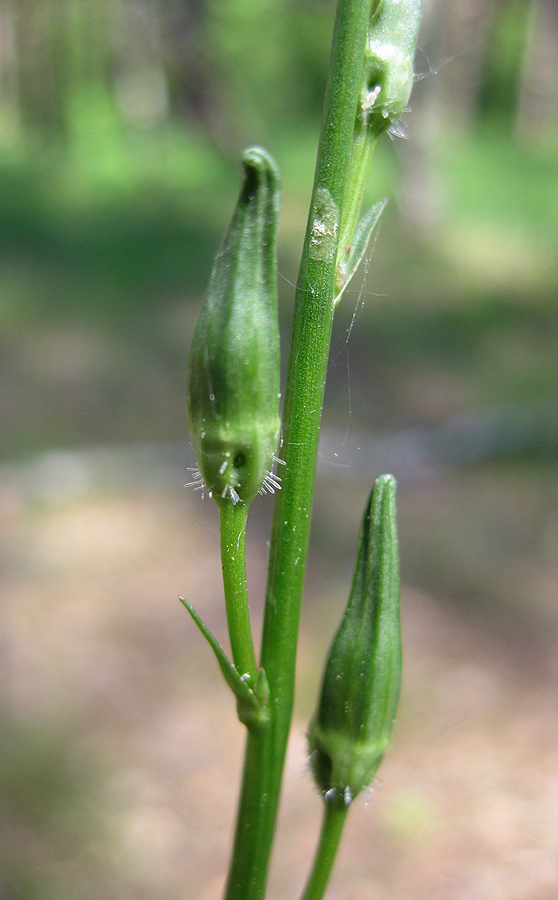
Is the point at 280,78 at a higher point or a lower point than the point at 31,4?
higher

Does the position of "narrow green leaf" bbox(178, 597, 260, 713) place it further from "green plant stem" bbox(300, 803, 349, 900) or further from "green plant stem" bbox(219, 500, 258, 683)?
"green plant stem" bbox(300, 803, 349, 900)

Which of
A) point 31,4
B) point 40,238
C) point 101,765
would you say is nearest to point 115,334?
point 40,238

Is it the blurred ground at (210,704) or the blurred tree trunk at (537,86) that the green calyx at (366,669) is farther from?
the blurred tree trunk at (537,86)

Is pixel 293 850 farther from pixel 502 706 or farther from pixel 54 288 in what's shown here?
pixel 54 288

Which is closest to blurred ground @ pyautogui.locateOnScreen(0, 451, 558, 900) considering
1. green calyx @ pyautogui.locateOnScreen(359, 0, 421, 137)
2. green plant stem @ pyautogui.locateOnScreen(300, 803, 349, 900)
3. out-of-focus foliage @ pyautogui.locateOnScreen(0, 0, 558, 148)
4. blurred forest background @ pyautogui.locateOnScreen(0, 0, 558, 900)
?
blurred forest background @ pyautogui.locateOnScreen(0, 0, 558, 900)

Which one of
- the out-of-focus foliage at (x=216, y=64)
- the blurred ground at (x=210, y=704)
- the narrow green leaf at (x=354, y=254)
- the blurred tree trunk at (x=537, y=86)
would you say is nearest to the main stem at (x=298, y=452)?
the narrow green leaf at (x=354, y=254)

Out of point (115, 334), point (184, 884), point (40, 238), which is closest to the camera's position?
point (184, 884)
